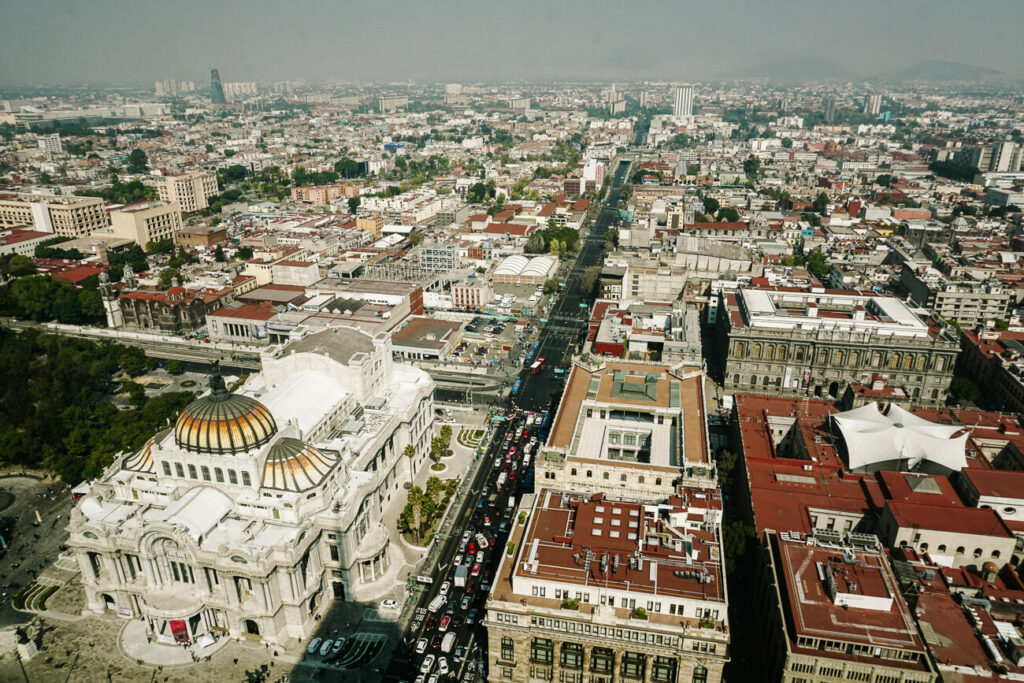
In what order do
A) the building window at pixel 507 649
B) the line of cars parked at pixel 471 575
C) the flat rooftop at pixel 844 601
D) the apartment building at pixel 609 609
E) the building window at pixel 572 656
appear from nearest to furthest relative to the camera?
the flat rooftop at pixel 844 601 < the apartment building at pixel 609 609 < the building window at pixel 572 656 < the building window at pixel 507 649 < the line of cars parked at pixel 471 575

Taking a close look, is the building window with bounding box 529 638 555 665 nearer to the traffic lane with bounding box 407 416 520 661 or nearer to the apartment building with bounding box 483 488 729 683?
the apartment building with bounding box 483 488 729 683

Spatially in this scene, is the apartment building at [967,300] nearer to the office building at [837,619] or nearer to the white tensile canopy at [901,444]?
the white tensile canopy at [901,444]

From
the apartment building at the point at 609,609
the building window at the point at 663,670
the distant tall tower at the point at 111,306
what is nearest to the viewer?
the apartment building at the point at 609,609

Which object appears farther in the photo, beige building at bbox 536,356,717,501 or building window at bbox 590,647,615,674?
beige building at bbox 536,356,717,501

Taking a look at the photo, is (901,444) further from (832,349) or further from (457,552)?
(457,552)

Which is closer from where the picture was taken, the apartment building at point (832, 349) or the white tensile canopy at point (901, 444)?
the white tensile canopy at point (901, 444)

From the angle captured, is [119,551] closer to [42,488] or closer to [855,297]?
[42,488]

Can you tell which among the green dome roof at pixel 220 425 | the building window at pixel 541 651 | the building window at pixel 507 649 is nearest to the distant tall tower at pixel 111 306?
the green dome roof at pixel 220 425

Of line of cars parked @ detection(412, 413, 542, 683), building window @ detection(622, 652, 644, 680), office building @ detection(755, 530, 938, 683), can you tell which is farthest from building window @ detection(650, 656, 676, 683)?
line of cars parked @ detection(412, 413, 542, 683)
